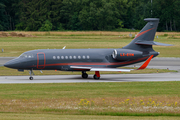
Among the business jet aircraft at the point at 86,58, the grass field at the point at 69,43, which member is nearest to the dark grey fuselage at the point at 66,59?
the business jet aircraft at the point at 86,58

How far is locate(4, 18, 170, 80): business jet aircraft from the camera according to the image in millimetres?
32219

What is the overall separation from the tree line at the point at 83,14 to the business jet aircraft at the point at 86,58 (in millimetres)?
95988

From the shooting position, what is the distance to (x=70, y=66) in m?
33.1

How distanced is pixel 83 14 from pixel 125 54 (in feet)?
329

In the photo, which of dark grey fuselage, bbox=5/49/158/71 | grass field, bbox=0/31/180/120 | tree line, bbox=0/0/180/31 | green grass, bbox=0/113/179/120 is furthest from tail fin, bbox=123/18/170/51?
tree line, bbox=0/0/180/31

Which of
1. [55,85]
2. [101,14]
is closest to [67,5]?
[101,14]

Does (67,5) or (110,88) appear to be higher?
(67,5)

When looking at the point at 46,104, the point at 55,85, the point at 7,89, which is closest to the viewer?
the point at 46,104

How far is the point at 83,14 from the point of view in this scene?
132875 mm

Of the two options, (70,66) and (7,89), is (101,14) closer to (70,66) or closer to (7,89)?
(70,66)

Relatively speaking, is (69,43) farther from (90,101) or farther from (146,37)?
(90,101)

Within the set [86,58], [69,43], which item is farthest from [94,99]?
[69,43]

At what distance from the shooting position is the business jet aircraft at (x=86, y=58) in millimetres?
32219

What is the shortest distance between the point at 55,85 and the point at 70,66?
5766mm
